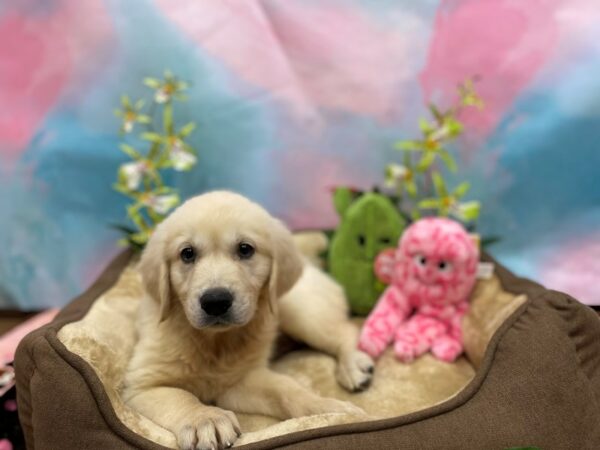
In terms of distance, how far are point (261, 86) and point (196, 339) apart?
178 cm

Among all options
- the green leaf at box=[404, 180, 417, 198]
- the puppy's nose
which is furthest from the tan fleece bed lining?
the green leaf at box=[404, 180, 417, 198]

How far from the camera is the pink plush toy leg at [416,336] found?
2.48 meters

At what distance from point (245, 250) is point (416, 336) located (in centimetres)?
95

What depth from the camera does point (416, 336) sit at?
254 centimetres

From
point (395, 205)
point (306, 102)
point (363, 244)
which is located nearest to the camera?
point (363, 244)

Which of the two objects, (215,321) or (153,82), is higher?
(153,82)

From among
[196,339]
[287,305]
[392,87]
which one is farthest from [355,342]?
[392,87]

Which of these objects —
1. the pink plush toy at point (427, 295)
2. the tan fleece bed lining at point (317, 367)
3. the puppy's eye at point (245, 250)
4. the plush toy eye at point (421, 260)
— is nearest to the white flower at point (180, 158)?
the tan fleece bed lining at point (317, 367)

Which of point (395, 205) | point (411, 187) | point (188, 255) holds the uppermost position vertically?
point (411, 187)

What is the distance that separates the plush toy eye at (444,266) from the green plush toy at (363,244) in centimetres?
35

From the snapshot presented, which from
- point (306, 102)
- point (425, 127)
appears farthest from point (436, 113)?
point (306, 102)

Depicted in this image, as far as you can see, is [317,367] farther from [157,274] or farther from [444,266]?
[157,274]

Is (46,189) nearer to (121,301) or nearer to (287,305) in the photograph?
(121,301)

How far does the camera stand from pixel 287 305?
2631 mm
